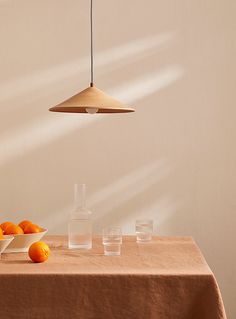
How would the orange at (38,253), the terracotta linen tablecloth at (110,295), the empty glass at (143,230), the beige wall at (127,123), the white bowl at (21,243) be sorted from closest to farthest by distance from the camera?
the terracotta linen tablecloth at (110,295) < the orange at (38,253) < the white bowl at (21,243) < the empty glass at (143,230) < the beige wall at (127,123)

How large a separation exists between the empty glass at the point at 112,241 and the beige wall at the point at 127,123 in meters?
1.36

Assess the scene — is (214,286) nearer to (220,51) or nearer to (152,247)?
(152,247)

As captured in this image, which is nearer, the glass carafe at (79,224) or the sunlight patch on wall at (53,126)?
the glass carafe at (79,224)

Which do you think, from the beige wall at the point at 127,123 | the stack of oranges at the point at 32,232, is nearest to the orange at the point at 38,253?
the stack of oranges at the point at 32,232

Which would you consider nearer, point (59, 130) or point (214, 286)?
point (214, 286)

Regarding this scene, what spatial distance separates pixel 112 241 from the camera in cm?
241

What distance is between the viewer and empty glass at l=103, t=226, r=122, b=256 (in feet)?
7.89

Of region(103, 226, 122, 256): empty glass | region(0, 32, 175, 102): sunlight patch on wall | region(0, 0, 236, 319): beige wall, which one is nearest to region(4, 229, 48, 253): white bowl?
region(103, 226, 122, 256): empty glass

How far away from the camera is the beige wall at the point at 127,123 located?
148 inches

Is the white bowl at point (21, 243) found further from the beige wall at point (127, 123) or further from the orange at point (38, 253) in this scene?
the beige wall at point (127, 123)

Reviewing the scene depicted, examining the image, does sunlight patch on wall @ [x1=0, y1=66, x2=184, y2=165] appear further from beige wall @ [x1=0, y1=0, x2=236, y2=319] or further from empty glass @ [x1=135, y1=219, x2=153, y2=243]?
empty glass @ [x1=135, y1=219, x2=153, y2=243]

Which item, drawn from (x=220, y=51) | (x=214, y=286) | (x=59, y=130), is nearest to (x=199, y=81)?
(x=220, y=51)

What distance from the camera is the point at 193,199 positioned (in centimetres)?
376

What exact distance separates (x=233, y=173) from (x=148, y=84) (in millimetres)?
774
